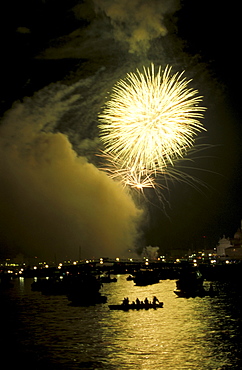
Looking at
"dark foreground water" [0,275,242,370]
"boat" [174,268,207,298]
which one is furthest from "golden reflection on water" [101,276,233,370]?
"boat" [174,268,207,298]

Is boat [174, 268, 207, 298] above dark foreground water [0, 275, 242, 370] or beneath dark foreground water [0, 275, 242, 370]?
above

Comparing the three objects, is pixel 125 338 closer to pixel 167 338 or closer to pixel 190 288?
pixel 167 338

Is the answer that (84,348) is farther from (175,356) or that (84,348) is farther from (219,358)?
(219,358)

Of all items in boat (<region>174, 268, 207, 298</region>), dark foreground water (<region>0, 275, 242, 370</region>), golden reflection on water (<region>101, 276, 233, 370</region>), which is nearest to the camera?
golden reflection on water (<region>101, 276, 233, 370</region>)

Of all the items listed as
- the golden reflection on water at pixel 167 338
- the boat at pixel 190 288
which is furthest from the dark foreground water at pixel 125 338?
the boat at pixel 190 288

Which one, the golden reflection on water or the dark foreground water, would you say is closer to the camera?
the golden reflection on water

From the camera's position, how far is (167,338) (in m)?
29.5

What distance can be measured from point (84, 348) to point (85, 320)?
1123 cm

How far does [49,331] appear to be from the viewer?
109 ft

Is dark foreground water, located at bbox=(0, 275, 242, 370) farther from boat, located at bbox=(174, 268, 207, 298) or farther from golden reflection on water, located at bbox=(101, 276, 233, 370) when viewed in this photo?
A: boat, located at bbox=(174, 268, 207, 298)

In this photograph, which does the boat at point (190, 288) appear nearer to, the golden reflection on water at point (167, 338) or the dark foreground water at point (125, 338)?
the dark foreground water at point (125, 338)

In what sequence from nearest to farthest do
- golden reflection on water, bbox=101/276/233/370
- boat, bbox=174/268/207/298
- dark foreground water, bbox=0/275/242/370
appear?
golden reflection on water, bbox=101/276/233/370 < dark foreground water, bbox=0/275/242/370 < boat, bbox=174/268/207/298

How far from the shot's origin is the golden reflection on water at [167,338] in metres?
23.8

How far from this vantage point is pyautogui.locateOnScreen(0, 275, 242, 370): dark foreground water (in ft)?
78.6
